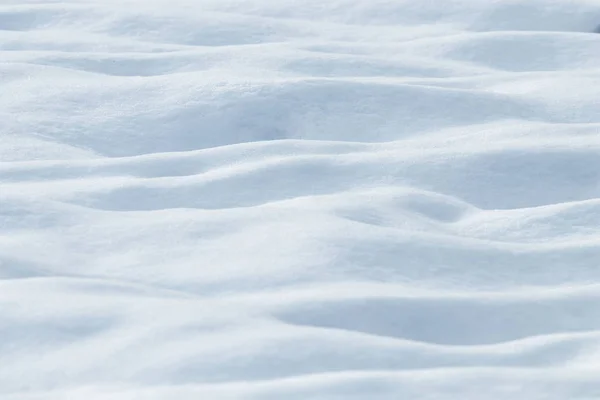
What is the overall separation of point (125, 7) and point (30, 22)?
1.05 ft

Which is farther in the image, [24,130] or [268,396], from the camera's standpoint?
[24,130]

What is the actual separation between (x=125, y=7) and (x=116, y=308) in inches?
78.7

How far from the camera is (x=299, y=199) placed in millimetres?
2365

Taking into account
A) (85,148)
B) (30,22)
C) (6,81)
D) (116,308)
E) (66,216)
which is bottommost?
(116,308)

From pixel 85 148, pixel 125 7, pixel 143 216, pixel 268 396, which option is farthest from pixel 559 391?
pixel 125 7

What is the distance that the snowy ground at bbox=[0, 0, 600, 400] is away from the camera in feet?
5.71

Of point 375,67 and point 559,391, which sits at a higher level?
A: point 375,67

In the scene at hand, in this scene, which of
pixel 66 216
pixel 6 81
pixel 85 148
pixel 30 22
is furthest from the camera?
pixel 30 22

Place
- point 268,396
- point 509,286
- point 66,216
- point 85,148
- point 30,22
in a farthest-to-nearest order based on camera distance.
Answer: point 30,22, point 85,148, point 66,216, point 509,286, point 268,396

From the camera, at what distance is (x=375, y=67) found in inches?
125

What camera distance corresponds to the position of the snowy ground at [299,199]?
174cm

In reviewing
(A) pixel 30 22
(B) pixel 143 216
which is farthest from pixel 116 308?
(A) pixel 30 22

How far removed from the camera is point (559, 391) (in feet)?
5.40

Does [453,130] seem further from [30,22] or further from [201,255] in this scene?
[30,22]
